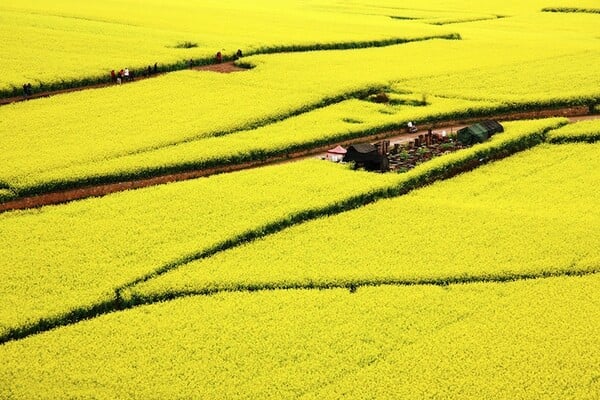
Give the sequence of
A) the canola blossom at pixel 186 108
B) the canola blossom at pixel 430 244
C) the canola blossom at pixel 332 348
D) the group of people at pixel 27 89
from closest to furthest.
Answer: the canola blossom at pixel 332 348 < the canola blossom at pixel 430 244 < the canola blossom at pixel 186 108 < the group of people at pixel 27 89

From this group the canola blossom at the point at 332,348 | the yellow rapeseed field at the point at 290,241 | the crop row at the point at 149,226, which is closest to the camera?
the canola blossom at the point at 332,348

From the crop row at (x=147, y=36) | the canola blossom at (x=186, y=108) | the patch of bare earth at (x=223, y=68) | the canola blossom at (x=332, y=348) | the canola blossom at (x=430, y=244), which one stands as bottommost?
the canola blossom at (x=332, y=348)

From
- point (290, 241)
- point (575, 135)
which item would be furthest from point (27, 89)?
point (575, 135)

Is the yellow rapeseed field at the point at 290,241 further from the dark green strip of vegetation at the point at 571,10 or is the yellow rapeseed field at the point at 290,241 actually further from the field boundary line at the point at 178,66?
the dark green strip of vegetation at the point at 571,10

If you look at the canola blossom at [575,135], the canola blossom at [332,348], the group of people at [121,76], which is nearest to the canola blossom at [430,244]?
the canola blossom at [332,348]

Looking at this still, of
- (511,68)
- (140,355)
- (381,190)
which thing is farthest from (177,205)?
(511,68)

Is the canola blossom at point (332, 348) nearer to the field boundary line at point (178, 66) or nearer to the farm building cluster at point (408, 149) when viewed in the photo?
the farm building cluster at point (408, 149)

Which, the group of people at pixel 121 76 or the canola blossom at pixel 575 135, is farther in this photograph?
the group of people at pixel 121 76

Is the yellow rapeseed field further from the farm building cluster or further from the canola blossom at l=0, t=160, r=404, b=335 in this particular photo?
the farm building cluster

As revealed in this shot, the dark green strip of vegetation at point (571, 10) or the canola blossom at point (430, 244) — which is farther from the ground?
the dark green strip of vegetation at point (571, 10)
